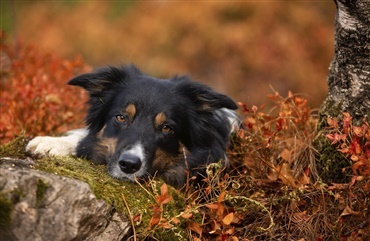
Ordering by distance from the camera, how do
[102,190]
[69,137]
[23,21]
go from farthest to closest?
1. [23,21]
2. [69,137]
3. [102,190]

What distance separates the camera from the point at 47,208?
3482 millimetres

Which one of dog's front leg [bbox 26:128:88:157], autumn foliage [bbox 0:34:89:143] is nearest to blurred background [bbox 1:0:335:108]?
autumn foliage [bbox 0:34:89:143]

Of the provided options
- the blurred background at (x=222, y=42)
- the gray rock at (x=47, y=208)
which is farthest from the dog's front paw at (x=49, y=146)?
the blurred background at (x=222, y=42)

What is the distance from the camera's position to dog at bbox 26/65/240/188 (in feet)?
16.2

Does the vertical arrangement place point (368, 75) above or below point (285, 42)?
above

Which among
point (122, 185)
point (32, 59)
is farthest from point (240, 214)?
point (32, 59)

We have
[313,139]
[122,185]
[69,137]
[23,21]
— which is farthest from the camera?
[23,21]

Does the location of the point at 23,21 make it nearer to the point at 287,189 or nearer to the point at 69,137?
the point at 69,137

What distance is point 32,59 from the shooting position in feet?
27.6

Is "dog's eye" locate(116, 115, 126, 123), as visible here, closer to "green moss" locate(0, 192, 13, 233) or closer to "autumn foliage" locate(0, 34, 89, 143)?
"autumn foliage" locate(0, 34, 89, 143)

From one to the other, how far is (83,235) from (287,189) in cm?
169

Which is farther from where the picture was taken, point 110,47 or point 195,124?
point 110,47

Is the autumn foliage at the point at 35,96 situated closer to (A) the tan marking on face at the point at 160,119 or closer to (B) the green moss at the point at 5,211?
(A) the tan marking on face at the point at 160,119

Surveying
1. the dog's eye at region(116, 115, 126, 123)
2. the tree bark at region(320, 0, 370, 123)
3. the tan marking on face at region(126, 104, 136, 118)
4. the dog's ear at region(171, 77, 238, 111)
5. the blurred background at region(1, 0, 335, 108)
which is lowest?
the blurred background at region(1, 0, 335, 108)
